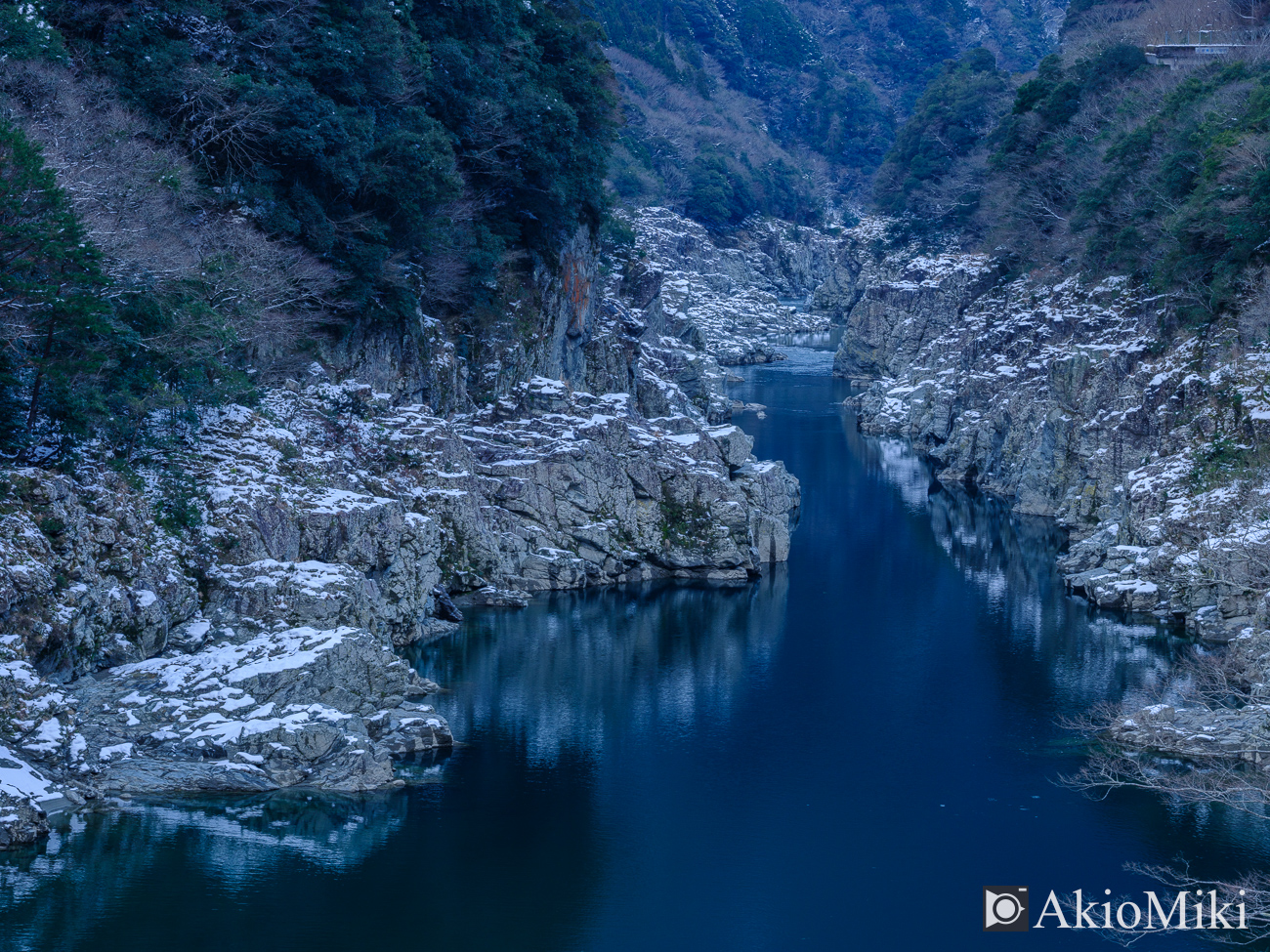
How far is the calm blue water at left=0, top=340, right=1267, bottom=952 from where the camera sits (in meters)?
20.3

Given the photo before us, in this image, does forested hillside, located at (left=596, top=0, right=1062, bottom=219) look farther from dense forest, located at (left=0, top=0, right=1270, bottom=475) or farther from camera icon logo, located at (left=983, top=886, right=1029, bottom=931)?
camera icon logo, located at (left=983, top=886, right=1029, bottom=931)

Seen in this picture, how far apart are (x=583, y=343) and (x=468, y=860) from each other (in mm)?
30844

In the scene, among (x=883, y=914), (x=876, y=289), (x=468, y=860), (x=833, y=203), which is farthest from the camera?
(x=833, y=203)

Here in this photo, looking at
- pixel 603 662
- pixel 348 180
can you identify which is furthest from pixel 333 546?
pixel 348 180

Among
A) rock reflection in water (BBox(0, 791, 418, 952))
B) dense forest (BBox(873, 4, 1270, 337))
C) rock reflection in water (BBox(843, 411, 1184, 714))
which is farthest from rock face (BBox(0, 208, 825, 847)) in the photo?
dense forest (BBox(873, 4, 1270, 337))

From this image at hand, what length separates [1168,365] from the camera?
44844 mm

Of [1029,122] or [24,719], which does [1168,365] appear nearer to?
[1029,122]

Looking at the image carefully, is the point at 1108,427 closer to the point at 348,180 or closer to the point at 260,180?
the point at 348,180

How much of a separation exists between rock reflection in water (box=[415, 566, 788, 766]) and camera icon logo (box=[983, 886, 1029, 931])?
9526 millimetres

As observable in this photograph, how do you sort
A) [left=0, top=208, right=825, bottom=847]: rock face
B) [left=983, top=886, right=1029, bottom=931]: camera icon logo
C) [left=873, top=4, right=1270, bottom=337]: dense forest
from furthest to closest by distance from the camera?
1. [left=873, top=4, right=1270, bottom=337]: dense forest
2. [left=0, top=208, right=825, bottom=847]: rock face
3. [left=983, top=886, right=1029, bottom=931]: camera icon logo

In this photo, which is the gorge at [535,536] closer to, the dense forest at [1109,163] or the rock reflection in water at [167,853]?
the rock reflection in water at [167,853]

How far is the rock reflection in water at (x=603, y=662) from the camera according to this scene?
97.8 feet

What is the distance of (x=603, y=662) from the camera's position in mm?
34156

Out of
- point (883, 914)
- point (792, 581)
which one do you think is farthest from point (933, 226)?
point (883, 914)
